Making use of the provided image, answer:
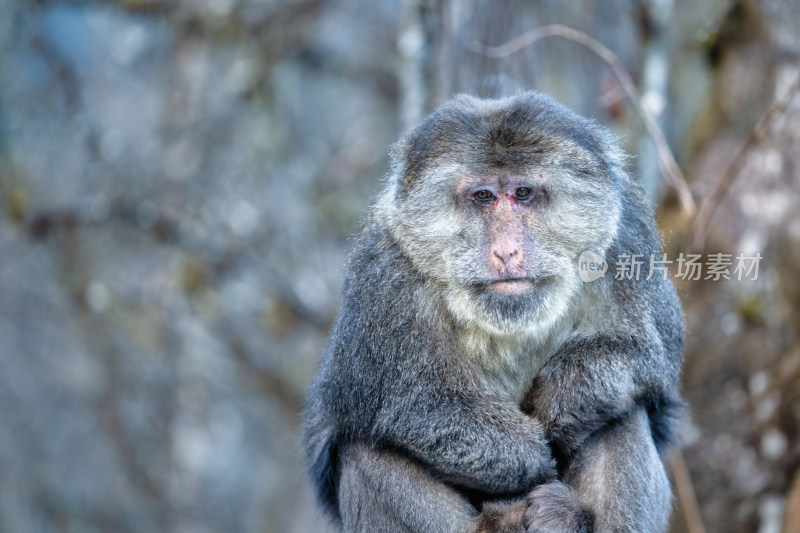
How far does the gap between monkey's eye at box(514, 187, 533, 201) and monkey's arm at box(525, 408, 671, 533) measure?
3.38 feet

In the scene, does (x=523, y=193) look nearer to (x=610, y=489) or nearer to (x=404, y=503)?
(x=610, y=489)

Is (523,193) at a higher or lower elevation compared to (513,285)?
higher

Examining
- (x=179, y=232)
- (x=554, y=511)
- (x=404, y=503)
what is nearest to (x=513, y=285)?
(x=554, y=511)

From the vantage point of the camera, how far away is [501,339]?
3.76 m

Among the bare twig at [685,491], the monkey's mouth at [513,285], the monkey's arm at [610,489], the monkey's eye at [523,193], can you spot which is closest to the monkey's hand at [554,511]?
the monkey's arm at [610,489]

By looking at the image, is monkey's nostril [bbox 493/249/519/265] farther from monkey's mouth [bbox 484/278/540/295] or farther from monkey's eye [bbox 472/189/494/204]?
monkey's eye [bbox 472/189/494/204]

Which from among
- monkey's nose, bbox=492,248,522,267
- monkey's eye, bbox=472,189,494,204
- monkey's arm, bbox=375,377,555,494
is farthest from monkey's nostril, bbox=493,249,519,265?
monkey's arm, bbox=375,377,555,494

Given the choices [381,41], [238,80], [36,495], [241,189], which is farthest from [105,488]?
[381,41]

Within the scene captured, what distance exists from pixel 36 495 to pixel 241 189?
4.13 meters

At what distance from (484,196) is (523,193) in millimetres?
155

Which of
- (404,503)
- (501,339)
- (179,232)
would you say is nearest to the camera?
(404,503)

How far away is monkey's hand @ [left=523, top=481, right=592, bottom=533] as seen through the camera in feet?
11.1

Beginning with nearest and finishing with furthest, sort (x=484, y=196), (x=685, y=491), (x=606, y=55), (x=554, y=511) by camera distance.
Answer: (x=554, y=511) → (x=484, y=196) → (x=606, y=55) → (x=685, y=491)

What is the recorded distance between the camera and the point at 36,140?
8.82m
